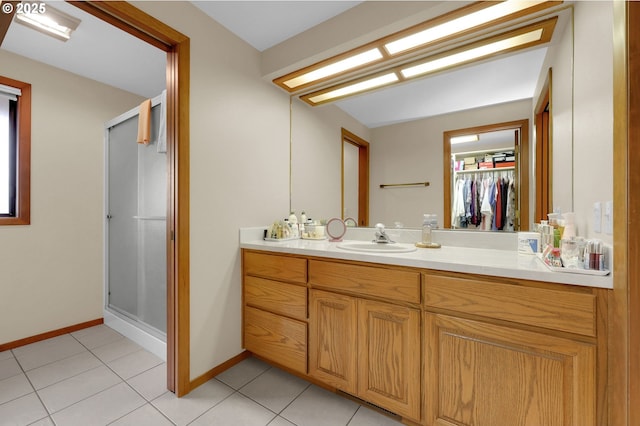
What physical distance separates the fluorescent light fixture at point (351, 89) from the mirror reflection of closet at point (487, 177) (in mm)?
608

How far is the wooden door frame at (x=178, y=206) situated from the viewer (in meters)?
1.54

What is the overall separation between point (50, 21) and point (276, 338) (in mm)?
2635

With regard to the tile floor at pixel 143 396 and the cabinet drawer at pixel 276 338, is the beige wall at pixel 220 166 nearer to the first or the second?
the cabinet drawer at pixel 276 338

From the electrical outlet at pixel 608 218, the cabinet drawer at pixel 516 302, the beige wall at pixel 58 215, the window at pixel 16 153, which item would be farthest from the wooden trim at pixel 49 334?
the electrical outlet at pixel 608 218

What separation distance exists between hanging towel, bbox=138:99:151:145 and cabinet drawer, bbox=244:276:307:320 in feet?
4.56

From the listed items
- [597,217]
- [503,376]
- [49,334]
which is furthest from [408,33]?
[49,334]

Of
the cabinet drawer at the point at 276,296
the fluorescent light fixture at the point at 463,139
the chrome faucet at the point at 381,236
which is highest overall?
the fluorescent light fixture at the point at 463,139

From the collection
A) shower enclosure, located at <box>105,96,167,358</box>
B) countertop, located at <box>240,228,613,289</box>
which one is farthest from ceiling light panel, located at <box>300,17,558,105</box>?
shower enclosure, located at <box>105,96,167,358</box>

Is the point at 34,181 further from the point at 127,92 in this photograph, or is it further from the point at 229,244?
the point at 229,244

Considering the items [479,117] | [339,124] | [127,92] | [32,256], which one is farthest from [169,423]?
[127,92]

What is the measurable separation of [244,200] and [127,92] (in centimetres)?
210

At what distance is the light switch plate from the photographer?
3.18ft

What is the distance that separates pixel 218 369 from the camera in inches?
69.3

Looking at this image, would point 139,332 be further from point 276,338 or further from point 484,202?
point 484,202
